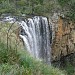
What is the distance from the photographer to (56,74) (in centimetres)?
752

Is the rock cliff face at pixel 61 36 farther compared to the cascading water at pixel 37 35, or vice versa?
the rock cliff face at pixel 61 36

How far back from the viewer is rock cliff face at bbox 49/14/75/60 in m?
16.2

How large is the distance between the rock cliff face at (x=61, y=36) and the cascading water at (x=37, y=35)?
19.9 inches

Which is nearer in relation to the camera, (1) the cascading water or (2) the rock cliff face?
(1) the cascading water

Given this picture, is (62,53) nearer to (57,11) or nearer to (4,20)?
(57,11)

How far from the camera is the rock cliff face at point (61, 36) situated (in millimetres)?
16156

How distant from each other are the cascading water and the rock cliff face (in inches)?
19.9

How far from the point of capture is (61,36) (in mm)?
16422

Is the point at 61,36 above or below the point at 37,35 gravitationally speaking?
below

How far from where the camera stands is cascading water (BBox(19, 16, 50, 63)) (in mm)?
13627

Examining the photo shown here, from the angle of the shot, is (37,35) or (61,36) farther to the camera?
(61,36)

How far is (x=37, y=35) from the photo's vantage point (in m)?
15.2

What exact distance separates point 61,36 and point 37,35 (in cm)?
172

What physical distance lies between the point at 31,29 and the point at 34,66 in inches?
298
